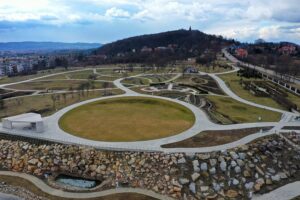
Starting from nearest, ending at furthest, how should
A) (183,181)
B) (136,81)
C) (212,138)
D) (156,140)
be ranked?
(183,181) < (156,140) < (212,138) < (136,81)

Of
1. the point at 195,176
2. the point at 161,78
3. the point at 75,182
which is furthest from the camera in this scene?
the point at 161,78

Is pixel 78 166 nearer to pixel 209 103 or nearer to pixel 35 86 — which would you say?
pixel 209 103

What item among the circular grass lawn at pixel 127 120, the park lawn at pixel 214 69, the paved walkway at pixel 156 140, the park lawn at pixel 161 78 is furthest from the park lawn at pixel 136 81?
the paved walkway at pixel 156 140

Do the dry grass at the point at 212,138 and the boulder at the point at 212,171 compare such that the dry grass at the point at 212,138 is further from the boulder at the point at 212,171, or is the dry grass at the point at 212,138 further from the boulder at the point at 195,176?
the boulder at the point at 195,176

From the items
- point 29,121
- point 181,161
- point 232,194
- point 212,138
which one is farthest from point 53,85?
point 232,194

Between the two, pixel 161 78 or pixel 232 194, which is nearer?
pixel 232 194

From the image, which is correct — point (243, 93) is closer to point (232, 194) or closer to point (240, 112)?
point (240, 112)
